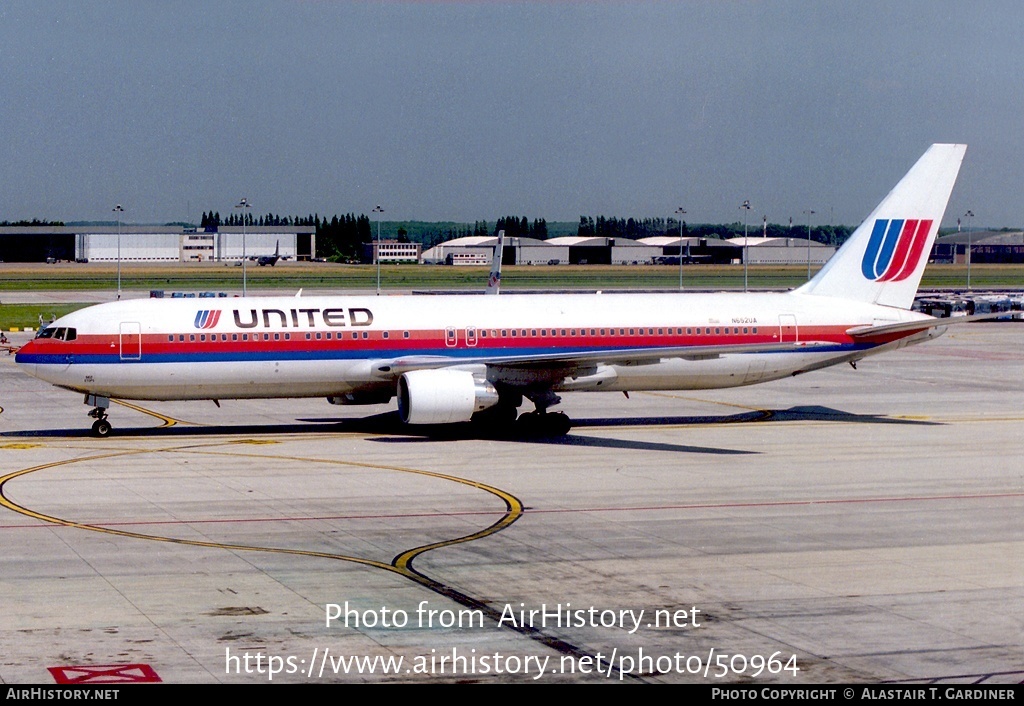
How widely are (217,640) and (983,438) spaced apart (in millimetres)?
30002

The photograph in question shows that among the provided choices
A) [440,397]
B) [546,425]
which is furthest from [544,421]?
[440,397]

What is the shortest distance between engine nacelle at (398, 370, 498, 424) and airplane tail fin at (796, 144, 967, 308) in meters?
14.6

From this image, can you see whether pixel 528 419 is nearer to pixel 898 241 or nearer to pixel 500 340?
pixel 500 340

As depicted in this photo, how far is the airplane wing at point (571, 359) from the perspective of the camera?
4100cm

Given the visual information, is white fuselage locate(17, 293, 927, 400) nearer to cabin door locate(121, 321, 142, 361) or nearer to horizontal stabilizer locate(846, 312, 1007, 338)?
cabin door locate(121, 321, 142, 361)

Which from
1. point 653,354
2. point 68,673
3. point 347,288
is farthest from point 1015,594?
point 347,288

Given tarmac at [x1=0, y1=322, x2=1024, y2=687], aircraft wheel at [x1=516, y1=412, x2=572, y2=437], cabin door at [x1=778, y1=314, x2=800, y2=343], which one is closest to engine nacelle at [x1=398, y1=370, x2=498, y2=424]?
tarmac at [x1=0, y1=322, x2=1024, y2=687]

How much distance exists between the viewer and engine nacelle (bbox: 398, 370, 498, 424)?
130ft

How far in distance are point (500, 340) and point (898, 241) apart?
15.9 meters

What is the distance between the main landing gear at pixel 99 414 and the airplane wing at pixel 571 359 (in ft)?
29.0

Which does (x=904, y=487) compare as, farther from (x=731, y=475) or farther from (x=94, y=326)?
(x=94, y=326)

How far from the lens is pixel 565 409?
50.0m

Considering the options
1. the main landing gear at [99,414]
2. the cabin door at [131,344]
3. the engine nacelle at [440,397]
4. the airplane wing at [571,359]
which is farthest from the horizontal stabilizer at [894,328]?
the main landing gear at [99,414]

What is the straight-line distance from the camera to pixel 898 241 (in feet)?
156
